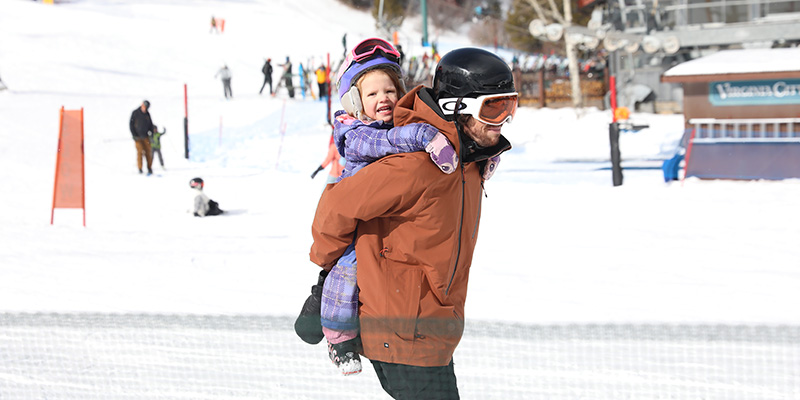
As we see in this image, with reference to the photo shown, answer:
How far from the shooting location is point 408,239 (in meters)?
2.03

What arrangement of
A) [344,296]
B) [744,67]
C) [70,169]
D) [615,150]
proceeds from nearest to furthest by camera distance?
[344,296], [70,169], [615,150], [744,67]

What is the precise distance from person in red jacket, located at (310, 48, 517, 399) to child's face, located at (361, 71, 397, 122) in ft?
0.58

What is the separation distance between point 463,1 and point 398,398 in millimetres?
73724

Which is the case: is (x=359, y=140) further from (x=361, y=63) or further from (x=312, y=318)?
(x=312, y=318)

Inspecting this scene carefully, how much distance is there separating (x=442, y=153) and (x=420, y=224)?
0.21 m

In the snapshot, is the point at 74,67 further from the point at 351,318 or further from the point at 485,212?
the point at 351,318

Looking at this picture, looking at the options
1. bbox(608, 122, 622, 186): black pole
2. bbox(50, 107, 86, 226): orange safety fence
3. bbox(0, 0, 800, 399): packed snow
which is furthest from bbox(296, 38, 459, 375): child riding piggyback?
bbox(608, 122, 622, 186): black pole

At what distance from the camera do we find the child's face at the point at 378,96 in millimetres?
2305

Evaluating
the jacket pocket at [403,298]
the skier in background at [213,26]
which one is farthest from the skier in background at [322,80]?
the jacket pocket at [403,298]

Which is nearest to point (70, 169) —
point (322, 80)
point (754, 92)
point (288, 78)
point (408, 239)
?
point (408, 239)

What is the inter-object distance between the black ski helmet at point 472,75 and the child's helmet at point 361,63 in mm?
271

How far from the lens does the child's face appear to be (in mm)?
2305

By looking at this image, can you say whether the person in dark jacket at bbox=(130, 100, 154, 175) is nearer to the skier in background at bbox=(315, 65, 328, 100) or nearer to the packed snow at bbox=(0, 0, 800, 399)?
Result: the packed snow at bbox=(0, 0, 800, 399)

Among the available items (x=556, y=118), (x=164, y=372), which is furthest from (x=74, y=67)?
(x=164, y=372)
